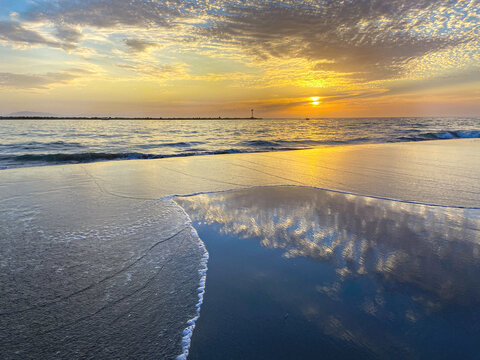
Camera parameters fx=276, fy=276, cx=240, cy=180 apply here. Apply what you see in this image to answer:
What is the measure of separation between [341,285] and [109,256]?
254 centimetres

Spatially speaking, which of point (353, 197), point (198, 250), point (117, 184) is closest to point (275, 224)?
point (198, 250)

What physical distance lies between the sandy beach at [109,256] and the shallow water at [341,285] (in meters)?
0.30

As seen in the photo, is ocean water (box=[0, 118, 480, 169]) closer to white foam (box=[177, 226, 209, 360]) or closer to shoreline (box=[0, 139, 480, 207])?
shoreline (box=[0, 139, 480, 207])

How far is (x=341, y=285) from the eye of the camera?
256cm

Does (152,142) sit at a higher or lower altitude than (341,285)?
lower

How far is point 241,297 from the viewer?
2.44 metres

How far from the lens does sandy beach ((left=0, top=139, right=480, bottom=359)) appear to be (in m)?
2.01

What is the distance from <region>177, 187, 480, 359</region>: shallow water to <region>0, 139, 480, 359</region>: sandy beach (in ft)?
0.97

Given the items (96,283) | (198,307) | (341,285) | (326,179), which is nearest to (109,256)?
(96,283)

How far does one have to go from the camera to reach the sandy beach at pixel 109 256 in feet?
6.59

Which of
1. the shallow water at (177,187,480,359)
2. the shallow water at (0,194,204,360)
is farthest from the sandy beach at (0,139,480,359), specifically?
the shallow water at (177,187,480,359)

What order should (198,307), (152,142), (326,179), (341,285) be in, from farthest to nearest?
(152,142) → (326,179) → (341,285) → (198,307)

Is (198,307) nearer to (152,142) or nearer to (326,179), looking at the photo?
(326,179)

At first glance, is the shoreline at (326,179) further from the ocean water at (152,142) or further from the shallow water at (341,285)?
the ocean water at (152,142)
